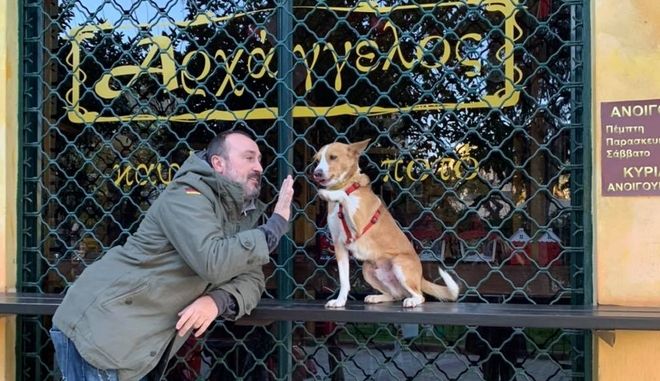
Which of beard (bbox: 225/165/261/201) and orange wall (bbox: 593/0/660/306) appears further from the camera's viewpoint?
orange wall (bbox: 593/0/660/306)

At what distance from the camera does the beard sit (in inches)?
116

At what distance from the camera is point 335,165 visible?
3258mm

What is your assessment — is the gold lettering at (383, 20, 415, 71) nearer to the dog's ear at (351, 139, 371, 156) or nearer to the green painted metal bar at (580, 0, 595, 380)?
the dog's ear at (351, 139, 371, 156)

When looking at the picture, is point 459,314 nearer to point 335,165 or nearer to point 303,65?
point 335,165

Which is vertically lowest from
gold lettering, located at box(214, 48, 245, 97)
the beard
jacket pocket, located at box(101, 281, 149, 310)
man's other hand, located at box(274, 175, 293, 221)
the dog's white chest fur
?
jacket pocket, located at box(101, 281, 149, 310)

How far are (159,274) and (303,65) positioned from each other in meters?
1.80

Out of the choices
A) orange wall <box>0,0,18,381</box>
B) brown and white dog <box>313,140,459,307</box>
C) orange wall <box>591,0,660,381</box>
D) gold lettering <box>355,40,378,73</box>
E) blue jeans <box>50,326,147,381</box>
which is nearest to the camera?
blue jeans <box>50,326,147,381</box>

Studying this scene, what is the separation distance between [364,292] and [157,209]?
5.27 feet

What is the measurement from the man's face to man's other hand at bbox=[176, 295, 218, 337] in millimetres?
500

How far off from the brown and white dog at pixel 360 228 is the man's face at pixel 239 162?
386 millimetres

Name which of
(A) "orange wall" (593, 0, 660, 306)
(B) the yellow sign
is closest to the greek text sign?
(A) "orange wall" (593, 0, 660, 306)

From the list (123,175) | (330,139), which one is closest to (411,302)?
(330,139)

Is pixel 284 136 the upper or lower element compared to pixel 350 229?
upper

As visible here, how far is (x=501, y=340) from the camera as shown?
12.6 feet
